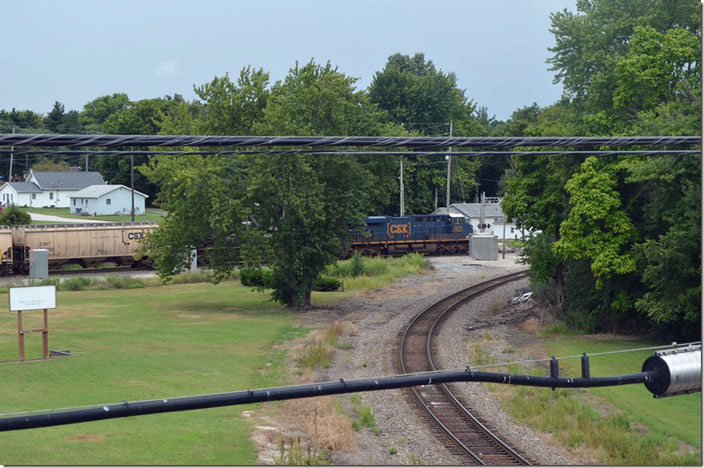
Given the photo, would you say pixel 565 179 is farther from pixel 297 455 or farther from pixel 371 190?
pixel 297 455

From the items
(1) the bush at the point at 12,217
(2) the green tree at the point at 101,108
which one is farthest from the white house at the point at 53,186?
(1) the bush at the point at 12,217

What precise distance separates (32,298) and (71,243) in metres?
29.5

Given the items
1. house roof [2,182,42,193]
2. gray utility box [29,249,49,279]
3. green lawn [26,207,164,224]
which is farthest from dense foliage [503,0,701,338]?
house roof [2,182,42,193]

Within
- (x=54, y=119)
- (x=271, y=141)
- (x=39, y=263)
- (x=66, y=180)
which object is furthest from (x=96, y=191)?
(x=271, y=141)

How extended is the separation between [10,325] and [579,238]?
23.7 m

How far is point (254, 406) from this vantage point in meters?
22.3

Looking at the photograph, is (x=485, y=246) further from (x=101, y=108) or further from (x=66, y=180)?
(x=101, y=108)

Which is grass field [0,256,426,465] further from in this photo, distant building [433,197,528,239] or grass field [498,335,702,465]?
distant building [433,197,528,239]

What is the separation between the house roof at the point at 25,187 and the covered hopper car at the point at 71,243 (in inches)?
1927

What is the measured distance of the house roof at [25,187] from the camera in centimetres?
10125

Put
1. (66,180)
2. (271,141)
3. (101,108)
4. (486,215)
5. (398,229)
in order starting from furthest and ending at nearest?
(101,108) < (66,180) < (486,215) < (398,229) < (271,141)

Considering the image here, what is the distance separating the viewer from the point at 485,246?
66312 millimetres

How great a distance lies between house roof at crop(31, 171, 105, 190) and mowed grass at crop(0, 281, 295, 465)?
61.7 m

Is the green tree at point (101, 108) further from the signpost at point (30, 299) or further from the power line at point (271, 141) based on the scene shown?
the power line at point (271, 141)
